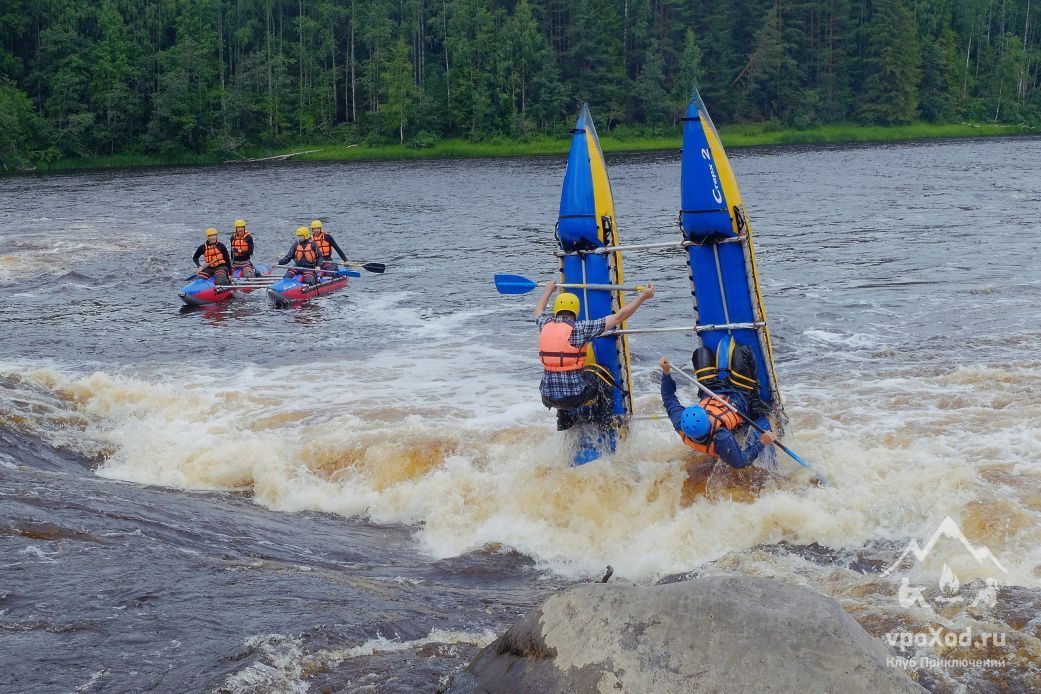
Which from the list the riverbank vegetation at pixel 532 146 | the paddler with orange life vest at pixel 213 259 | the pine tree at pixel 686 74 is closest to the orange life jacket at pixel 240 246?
the paddler with orange life vest at pixel 213 259

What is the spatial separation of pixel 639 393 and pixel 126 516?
22.9 feet

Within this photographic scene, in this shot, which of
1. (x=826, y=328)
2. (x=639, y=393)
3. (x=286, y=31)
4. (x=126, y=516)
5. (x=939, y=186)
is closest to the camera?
(x=126, y=516)

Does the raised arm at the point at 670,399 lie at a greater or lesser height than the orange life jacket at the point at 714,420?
greater

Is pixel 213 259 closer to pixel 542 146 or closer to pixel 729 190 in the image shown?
pixel 729 190

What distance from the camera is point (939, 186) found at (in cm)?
3647

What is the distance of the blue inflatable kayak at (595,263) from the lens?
10312mm

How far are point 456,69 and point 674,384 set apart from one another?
6209cm

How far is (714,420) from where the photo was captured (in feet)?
30.0

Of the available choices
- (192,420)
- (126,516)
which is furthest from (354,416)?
(126,516)

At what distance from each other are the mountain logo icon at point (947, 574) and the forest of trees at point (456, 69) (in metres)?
58.6

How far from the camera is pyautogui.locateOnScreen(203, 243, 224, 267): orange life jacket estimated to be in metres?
20.7

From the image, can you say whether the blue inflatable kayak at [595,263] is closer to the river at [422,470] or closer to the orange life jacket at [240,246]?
the river at [422,470]

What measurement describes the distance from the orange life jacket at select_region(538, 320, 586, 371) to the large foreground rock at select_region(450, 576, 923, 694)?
389 centimetres

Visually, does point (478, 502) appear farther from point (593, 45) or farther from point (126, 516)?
point (593, 45)
